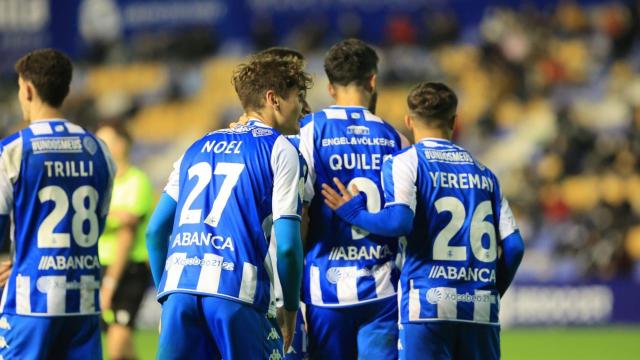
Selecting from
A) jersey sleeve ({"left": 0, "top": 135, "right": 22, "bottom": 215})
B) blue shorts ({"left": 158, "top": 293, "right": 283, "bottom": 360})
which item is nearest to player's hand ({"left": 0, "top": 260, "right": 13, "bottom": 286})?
jersey sleeve ({"left": 0, "top": 135, "right": 22, "bottom": 215})

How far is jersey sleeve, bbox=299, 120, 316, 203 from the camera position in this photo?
648 centimetres

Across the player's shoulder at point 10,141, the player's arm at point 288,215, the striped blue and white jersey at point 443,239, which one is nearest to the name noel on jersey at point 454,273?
the striped blue and white jersey at point 443,239

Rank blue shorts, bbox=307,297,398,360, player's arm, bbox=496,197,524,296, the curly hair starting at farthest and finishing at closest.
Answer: blue shorts, bbox=307,297,398,360
player's arm, bbox=496,197,524,296
the curly hair

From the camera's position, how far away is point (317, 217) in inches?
258

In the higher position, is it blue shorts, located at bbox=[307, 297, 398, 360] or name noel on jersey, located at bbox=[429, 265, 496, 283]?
name noel on jersey, located at bbox=[429, 265, 496, 283]

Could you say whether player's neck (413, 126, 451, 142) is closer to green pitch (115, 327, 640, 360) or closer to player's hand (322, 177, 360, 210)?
player's hand (322, 177, 360, 210)

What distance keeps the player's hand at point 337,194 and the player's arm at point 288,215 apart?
Answer: 3.34ft

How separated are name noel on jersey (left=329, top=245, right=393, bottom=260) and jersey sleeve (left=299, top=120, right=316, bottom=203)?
0.34m

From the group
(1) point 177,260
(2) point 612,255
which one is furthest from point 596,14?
(1) point 177,260

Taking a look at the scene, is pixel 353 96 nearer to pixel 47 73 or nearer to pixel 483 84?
pixel 47 73

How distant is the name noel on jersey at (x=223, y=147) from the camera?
5.33 m

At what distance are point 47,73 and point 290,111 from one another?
1360 mm

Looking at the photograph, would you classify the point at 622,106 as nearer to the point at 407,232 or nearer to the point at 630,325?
the point at 630,325

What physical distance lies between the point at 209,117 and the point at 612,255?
10.8m
